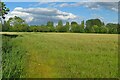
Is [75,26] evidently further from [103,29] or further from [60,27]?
[103,29]

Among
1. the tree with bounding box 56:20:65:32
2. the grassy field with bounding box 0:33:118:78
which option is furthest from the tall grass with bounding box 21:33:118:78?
the tree with bounding box 56:20:65:32

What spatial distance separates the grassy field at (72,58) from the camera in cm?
713

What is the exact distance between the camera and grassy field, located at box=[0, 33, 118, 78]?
7.13m

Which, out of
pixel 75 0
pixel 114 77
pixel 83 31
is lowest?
pixel 114 77

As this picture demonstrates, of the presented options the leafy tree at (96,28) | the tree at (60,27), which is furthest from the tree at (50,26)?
the leafy tree at (96,28)

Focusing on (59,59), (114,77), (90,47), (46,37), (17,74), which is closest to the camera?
(17,74)

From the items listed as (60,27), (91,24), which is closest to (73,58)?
(60,27)

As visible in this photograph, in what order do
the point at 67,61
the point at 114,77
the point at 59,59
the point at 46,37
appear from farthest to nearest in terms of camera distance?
the point at 46,37 → the point at 59,59 → the point at 67,61 → the point at 114,77

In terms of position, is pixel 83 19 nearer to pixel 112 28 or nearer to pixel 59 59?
pixel 112 28

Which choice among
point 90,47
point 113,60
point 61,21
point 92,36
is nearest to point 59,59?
point 113,60

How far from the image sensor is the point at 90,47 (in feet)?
38.4

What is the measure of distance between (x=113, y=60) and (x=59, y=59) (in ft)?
5.86

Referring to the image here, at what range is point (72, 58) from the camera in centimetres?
954

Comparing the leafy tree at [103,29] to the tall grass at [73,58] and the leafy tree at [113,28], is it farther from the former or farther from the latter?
the leafy tree at [113,28]
